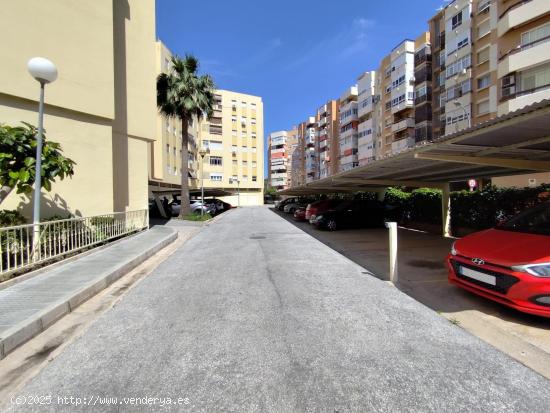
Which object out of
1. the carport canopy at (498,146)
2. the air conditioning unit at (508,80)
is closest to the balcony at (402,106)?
the air conditioning unit at (508,80)

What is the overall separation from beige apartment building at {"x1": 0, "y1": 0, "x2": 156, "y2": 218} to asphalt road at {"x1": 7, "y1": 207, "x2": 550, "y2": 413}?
→ 7058mm

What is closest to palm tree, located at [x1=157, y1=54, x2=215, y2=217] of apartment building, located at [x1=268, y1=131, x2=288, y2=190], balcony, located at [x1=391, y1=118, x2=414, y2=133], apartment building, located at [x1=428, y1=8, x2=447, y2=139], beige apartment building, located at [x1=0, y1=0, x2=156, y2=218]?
beige apartment building, located at [x1=0, y1=0, x2=156, y2=218]

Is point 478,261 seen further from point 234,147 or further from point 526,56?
point 234,147

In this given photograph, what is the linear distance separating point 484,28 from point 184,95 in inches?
1133

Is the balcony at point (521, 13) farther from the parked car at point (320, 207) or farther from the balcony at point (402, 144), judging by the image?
the parked car at point (320, 207)

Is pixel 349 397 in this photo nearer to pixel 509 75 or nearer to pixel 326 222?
pixel 326 222

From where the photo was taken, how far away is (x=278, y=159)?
10388cm

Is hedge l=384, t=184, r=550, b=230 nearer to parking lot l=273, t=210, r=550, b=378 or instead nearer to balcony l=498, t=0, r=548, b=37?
parking lot l=273, t=210, r=550, b=378

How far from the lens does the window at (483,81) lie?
28.7 meters

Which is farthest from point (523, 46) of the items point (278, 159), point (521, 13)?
point (278, 159)

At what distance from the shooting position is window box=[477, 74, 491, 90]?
28.7m

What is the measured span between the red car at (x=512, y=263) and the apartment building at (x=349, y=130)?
51.1m

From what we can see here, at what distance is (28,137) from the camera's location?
23.6 ft

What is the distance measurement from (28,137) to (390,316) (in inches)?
335
